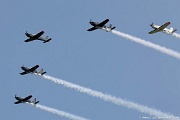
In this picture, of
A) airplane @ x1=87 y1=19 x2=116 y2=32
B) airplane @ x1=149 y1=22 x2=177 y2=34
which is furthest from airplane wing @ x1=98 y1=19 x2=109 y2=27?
airplane @ x1=149 y1=22 x2=177 y2=34

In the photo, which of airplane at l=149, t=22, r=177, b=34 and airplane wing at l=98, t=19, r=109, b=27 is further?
airplane wing at l=98, t=19, r=109, b=27

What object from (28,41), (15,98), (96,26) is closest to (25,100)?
(15,98)

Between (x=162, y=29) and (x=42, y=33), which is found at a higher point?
(x=162, y=29)

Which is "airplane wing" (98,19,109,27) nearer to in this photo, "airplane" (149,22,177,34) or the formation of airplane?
the formation of airplane

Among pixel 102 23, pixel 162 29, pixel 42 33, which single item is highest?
pixel 162 29

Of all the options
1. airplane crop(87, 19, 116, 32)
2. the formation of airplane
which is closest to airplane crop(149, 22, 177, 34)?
the formation of airplane

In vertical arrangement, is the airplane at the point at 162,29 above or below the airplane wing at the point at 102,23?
above

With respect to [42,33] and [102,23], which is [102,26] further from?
[42,33]

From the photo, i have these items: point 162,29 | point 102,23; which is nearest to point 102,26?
Answer: point 102,23

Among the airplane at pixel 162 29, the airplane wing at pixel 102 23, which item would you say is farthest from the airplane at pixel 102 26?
the airplane at pixel 162 29

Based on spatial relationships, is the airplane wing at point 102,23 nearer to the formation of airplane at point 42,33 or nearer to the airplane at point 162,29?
the formation of airplane at point 42,33

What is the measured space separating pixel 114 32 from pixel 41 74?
67.6 ft

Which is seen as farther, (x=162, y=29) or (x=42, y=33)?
(x=42, y=33)

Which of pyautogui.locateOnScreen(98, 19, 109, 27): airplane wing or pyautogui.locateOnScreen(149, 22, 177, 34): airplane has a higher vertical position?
pyautogui.locateOnScreen(149, 22, 177, 34): airplane
